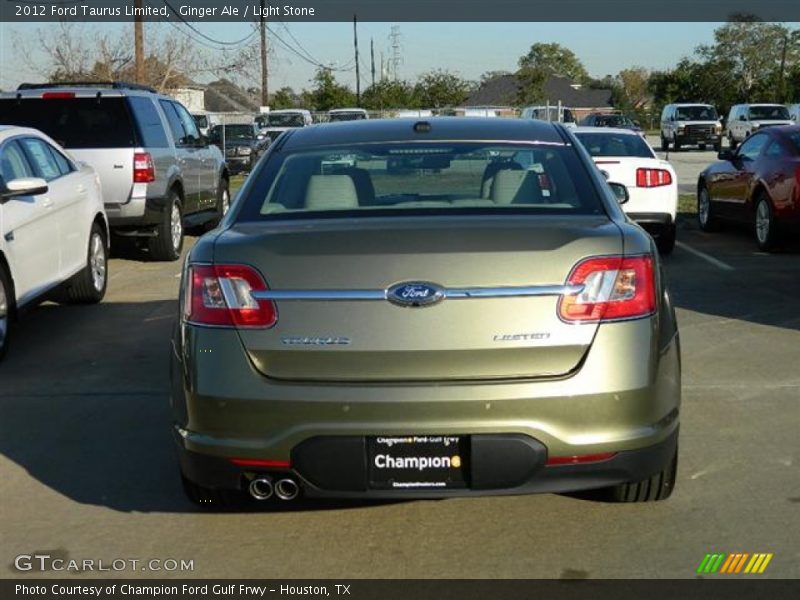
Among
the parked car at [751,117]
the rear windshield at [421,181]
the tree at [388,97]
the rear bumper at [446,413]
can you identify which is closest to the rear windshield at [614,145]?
the rear windshield at [421,181]

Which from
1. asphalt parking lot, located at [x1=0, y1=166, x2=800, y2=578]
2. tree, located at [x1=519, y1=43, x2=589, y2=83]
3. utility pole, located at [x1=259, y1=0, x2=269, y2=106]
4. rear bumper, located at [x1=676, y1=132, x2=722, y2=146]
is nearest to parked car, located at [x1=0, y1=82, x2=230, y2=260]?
asphalt parking lot, located at [x1=0, y1=166, x2=800, y2=578]

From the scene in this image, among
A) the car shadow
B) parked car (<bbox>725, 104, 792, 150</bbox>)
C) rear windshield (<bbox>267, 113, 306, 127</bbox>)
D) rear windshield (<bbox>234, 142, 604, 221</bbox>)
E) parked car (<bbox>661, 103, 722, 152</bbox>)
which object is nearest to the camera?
rear windshield (<bbox>234, 142, 604, 221</bbox>)

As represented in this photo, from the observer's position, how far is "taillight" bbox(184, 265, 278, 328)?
13.6 ft

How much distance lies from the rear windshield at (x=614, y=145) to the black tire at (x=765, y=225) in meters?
1.37

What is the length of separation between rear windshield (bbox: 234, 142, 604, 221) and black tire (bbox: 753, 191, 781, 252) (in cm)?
846

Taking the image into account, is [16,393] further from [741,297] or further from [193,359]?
[741,297]

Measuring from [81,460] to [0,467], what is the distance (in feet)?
1.29

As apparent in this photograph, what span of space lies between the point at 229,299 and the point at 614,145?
10336mm

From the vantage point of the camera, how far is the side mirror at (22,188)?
26.6 feet

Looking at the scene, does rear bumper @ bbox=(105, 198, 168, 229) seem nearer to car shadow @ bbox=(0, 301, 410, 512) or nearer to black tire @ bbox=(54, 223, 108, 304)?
black tire @ bbox=(54, 223, 108, 304)

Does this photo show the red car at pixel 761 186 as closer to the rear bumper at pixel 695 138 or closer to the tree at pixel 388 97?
the rear bumper at pixel 695 138

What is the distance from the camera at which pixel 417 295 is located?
4059 mm
